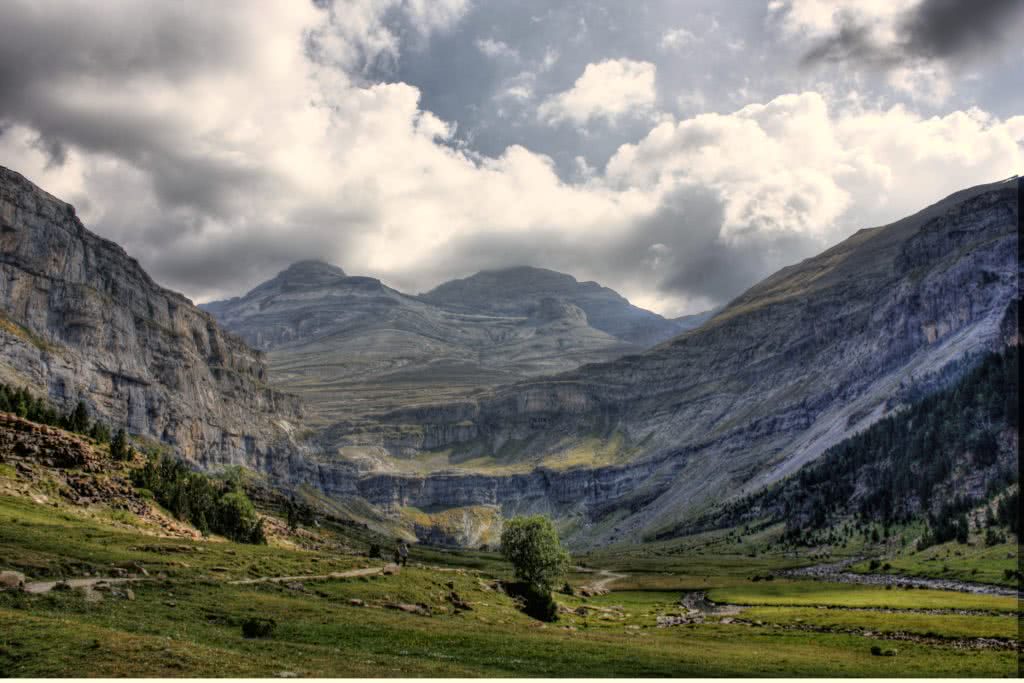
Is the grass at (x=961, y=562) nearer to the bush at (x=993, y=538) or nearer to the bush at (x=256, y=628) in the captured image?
the bush at (x=993, y=538)

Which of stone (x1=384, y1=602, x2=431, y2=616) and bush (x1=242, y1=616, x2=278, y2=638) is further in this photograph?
stone (x1=384, y1=602, x2=431, y2=616)

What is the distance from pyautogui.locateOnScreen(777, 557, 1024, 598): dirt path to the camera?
420 feet

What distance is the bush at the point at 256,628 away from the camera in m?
49.2

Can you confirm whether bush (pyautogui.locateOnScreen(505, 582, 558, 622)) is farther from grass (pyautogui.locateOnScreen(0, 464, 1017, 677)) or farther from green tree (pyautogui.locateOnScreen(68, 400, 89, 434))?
green tree (pyautogui.locateOnScreen(68, 400, 89, 434))

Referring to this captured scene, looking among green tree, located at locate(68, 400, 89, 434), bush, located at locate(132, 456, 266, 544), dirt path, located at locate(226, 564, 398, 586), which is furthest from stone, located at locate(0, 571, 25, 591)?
green tree, located at locate(68, 400, 89, 434)

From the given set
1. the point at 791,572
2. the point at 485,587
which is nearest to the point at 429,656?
the point at 485,587

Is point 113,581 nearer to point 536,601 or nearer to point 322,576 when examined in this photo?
point 322,576

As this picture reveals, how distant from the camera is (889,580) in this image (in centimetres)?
15775

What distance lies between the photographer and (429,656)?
48656 mm

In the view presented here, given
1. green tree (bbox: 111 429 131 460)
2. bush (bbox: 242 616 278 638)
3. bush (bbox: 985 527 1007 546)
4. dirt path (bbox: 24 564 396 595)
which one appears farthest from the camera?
bush (bbox: 985 527 1007 546)

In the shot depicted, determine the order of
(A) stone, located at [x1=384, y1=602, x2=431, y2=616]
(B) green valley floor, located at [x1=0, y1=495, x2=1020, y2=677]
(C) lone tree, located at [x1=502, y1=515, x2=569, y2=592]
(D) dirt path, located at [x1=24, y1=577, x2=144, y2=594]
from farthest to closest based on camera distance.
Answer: (C) lone tree, located at [x1=502, y1=515, x2=569, y2=592]
(A) stone, located at [x1=384, y1=602, x2=431, y2=616]
(D) dirt path, located at [x1=24, y1=577, x2=144, y2=594]
(B) green valley floor, located at [x1=0, y1=495, x2=1020, y2=677]

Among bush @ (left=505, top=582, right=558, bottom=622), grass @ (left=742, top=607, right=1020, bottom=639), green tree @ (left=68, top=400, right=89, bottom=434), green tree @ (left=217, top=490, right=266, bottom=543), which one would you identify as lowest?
grass @ (left=742, top=607, right=1020, bottom=639)

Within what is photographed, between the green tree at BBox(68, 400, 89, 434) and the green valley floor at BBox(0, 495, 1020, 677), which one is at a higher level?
the green tree at BBox(68, 400, 89, 434)

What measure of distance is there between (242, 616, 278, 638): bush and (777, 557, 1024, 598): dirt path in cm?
11666
